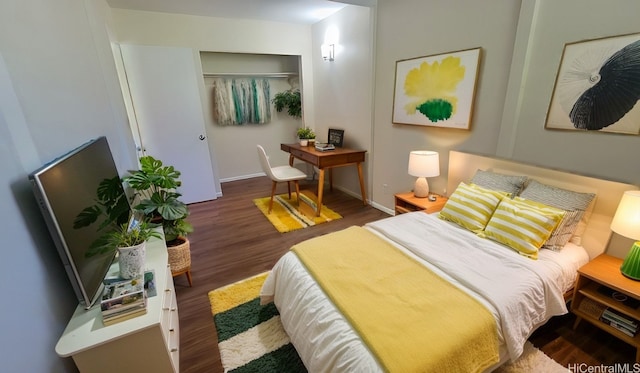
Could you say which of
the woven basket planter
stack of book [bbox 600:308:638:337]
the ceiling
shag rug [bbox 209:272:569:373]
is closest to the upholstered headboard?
stack of book [bbox 600:308:638:337]

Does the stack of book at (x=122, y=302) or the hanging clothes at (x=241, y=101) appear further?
the hanging clothes at (x=241, y=101)

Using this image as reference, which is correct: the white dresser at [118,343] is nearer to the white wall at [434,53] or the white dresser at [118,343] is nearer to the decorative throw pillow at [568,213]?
the decorative throw pillow at [568,213]

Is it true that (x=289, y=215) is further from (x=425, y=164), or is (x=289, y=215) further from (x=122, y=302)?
(x=122, y=302)

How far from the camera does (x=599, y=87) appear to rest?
1602 millimetres

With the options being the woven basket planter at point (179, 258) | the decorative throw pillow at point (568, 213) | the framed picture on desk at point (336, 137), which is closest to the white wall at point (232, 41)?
the framed picture on desk at point (336, 137)

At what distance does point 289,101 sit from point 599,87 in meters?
4.11

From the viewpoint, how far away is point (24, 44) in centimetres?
117

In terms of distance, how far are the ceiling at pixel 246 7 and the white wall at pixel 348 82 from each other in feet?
0.89

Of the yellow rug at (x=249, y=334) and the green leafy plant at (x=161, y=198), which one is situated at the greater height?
the green leafy plant at (x=161, y=198)

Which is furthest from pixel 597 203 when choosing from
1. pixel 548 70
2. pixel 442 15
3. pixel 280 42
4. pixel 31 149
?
pixel 280 42

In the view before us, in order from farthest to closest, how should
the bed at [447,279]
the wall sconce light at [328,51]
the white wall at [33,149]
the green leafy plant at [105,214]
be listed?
the wall sconce light at [328,51] < the green leafy plant at [105,214] < the bed at [447,279] < the white wall at [33,149]

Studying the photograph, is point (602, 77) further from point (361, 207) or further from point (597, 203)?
point (361, 207)

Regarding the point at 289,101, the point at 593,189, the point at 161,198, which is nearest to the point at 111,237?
the point at 161,198

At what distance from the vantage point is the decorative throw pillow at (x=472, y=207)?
1917mm
